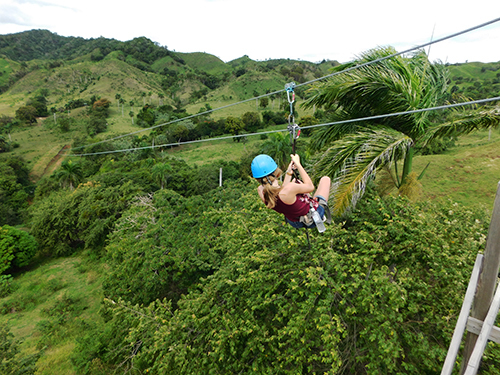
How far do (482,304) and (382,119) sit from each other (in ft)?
17.3

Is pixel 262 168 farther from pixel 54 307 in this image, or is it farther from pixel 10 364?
pixel 54 307

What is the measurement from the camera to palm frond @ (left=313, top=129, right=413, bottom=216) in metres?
5.92

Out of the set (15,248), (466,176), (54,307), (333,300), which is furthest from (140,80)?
(333,300)

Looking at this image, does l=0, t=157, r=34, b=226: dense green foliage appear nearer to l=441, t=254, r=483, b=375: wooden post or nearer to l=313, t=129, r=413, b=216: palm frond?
l=313, t=129, r=413, b=216: palm frond

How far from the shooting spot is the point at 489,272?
293 centimetres

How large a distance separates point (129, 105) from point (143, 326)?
106m

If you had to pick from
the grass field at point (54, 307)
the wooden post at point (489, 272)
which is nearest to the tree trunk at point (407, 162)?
the wooden post at point (489, 272)

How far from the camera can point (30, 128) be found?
8000 centimetres

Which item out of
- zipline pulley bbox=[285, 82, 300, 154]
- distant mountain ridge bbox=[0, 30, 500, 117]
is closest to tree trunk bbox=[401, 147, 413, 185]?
zipline pulley bbox=[285, 82, 300, 154]

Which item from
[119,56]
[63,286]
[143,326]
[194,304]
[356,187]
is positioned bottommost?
[63,286]

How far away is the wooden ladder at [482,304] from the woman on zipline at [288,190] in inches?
78.5

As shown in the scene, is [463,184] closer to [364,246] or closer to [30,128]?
[364,246]

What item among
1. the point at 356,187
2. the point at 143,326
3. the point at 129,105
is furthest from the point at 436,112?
the point at 129,105

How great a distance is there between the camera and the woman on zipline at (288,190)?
386 centimetres
